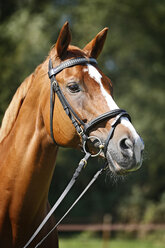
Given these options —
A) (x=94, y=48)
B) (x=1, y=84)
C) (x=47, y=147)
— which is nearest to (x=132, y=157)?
(x=47, y=147)

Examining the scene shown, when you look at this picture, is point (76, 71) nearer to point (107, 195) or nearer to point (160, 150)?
point (160, 150)

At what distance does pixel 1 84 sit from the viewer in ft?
22.2

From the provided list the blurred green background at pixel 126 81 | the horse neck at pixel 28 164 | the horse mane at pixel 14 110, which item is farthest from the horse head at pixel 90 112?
the blurred green background at pixel 126 81

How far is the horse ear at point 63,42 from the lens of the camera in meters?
2.93

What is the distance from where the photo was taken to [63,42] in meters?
3.02

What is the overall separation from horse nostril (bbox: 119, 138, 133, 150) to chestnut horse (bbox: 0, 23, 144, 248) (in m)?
0.08

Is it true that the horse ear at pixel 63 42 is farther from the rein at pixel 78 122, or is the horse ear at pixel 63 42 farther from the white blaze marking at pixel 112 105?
the white blaze marking at pixel 112 105

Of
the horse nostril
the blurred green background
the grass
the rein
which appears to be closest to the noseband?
the rein

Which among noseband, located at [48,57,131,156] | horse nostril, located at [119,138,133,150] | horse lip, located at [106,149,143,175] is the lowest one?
Answer: horse lip, located at [106,149,143,175]

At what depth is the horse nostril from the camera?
8.32 feet

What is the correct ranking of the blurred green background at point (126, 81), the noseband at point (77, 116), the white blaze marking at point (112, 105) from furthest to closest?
the blurred green background at point (126, 81), the noseband at point (77, 116), the white blaze marking at point (112, 105)

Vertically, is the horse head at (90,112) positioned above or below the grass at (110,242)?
above

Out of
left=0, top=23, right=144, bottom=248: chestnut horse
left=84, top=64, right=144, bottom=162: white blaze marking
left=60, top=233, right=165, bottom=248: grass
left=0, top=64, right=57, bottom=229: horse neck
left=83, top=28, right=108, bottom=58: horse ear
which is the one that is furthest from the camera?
left=60, top=233, right=165, bottom=248: grass

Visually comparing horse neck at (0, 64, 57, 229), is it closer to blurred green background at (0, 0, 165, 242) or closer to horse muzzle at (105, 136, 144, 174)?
horse muzzle at (105, 136, 144, 174)
